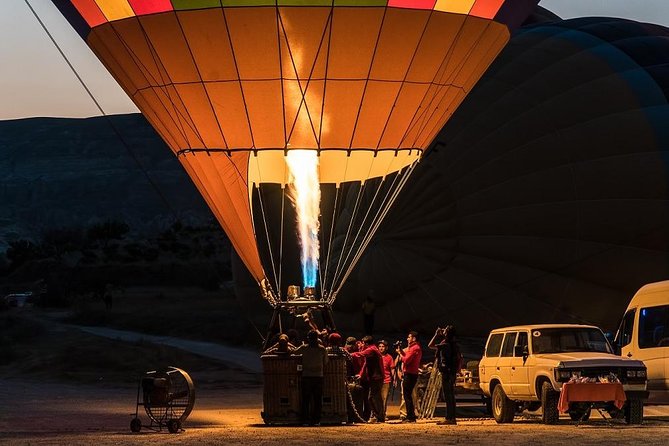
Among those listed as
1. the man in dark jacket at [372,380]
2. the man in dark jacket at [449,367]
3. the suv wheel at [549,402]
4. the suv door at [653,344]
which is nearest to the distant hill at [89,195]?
the suv door at [653,344]

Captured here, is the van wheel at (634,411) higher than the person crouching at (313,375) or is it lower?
lower

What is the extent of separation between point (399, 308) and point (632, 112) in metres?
6.21

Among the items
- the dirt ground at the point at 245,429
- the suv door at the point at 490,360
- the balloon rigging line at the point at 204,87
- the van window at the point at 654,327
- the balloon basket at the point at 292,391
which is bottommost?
the dirt ground at the point at 245,429

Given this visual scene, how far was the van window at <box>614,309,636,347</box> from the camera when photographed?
65.8 feet

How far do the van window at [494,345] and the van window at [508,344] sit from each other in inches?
5.7

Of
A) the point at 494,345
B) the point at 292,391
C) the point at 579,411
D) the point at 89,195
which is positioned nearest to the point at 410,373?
the point at 494,345

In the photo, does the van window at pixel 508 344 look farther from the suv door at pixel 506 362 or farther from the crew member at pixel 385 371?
the crew member at pixel 385 371

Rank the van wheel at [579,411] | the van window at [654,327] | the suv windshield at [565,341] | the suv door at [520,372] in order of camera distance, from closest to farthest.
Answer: the van wheel at [579,411] < the suv door at [520,372] < the suv windshield at [565,341] < the van window at [654,327]

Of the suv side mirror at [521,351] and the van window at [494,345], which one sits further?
the van window at [494,345]

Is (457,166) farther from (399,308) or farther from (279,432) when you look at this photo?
(279,432)

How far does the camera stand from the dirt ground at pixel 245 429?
576 inches

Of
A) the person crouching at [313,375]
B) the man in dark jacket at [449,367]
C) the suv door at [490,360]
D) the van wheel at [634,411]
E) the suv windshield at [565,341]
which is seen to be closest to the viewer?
the van wheel at [634,411]

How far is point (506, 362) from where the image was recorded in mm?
18031

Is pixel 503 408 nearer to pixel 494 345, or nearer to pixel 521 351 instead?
pixel 521 351
